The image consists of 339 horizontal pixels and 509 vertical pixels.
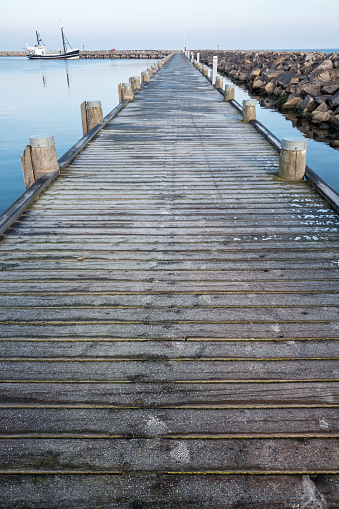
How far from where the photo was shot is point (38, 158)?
580 cm

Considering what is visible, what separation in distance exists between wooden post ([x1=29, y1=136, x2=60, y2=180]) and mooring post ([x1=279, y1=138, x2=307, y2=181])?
130 inches

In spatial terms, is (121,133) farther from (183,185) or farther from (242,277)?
(242,277)

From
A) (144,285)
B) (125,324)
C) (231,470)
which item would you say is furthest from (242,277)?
(231,470)

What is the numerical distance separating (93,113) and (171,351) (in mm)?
7874

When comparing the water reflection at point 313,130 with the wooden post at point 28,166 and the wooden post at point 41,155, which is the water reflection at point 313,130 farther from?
the wooden post at point 28,166

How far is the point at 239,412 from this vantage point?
217cm

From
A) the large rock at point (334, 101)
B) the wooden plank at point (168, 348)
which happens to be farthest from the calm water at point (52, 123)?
the wooden plank at point (168, 348)

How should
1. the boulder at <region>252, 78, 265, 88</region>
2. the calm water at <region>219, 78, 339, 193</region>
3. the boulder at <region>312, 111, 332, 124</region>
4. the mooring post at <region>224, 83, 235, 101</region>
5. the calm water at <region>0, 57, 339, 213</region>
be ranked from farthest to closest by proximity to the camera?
1. the boulder at <region>252, 78, 265, 88</region>
2. the boulder at <region>312, 111, 332, 124</region>
3. the calm water at <region>0, 57, 339, 213</region>
4. the mooring post at <region>224, 83, 235, 101</region>
5. the calm water at <region>219, 78, 339, 193</region>

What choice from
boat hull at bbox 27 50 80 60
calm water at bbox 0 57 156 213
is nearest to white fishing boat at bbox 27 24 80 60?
boat hull at bbox 27 50 80 60

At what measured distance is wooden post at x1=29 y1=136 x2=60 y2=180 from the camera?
5730 mm

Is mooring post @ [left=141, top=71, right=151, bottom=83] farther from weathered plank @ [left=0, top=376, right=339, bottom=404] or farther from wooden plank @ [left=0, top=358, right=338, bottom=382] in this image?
weathered plank @ [left=0, top=376, right=339, bottom=404]

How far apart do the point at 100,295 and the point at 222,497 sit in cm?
180

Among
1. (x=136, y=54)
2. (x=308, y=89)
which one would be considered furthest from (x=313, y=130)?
(x=136, y=54)

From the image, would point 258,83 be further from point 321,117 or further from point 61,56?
point 61,56
